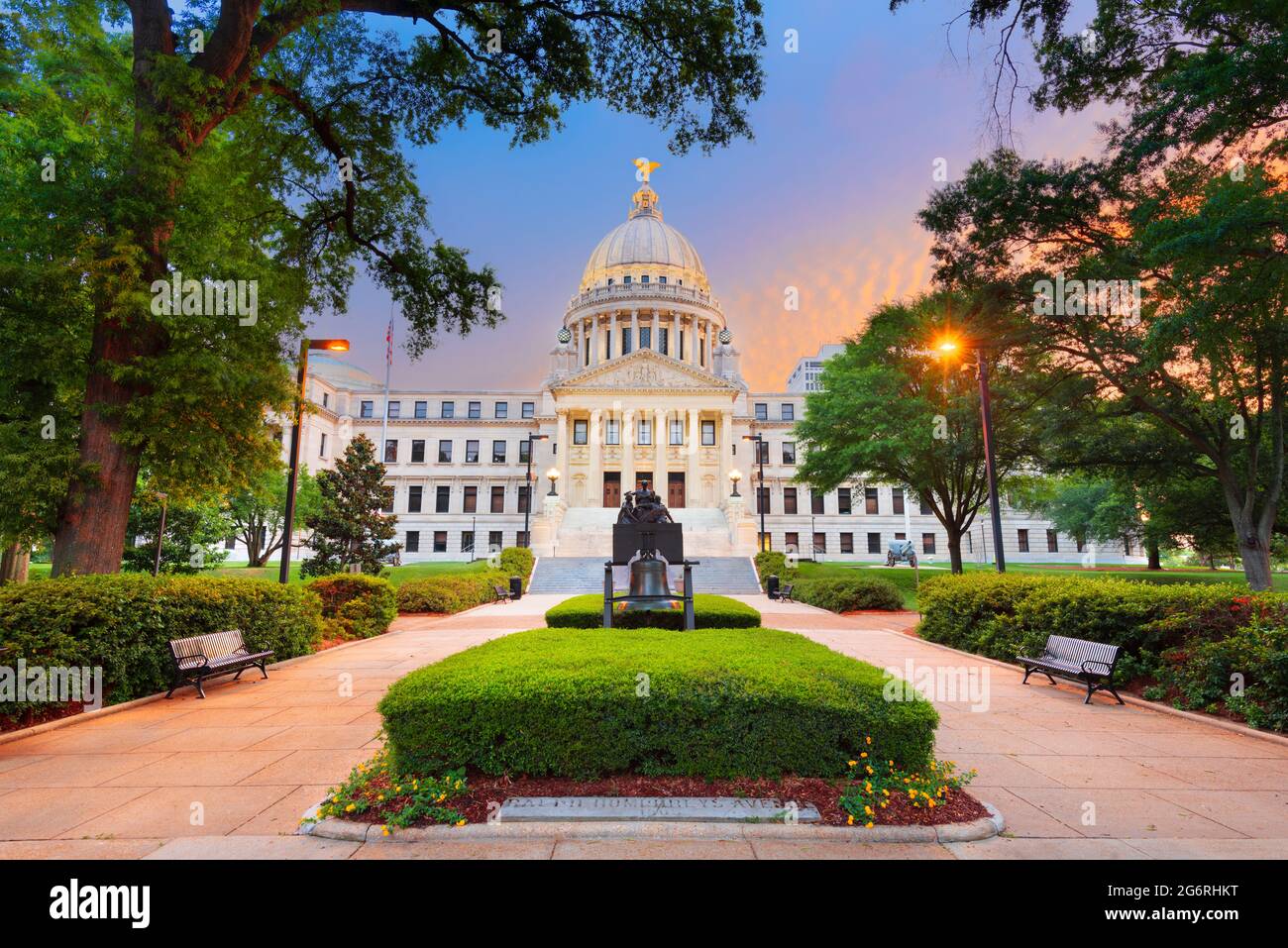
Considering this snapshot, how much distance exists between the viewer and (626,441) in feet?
192

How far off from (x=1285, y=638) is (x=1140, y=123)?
11.2 m

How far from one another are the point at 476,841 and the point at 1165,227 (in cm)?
1641

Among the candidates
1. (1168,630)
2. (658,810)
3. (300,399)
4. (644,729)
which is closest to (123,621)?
(300,399)

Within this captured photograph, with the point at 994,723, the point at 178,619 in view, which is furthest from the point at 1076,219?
the point at 178,619

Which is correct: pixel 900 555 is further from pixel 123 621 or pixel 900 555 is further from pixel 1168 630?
pixel 123 621

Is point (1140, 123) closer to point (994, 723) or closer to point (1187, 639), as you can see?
point (1187, 639)

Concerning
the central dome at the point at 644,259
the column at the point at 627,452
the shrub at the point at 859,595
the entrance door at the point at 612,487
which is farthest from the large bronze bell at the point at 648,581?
the central dome at the point at 644,259

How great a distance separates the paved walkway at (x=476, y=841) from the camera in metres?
3.93

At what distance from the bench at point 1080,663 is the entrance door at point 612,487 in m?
50.9

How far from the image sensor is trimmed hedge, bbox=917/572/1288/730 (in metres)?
7.15

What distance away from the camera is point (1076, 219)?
1661 centimetres

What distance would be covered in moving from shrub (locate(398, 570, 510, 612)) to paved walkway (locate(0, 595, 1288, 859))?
11606 millimetres

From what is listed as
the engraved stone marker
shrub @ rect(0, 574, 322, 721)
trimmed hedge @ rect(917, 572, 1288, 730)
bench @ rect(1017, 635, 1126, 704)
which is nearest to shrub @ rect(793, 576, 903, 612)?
trimmed hedge @ rect(917, 572, 1288, 730)

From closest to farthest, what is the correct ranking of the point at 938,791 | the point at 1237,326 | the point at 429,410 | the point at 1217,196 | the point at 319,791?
the point at 938,791 < the point at 319,791 < the point at 1217,196 < the point at 1237,326 < the point at 429,410
